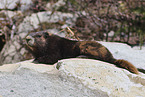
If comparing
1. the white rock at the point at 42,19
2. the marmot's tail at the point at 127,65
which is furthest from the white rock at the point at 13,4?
the marmot's tail at the point at 127,65

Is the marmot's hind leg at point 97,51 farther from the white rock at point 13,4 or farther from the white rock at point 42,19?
the white rock at point 13,4

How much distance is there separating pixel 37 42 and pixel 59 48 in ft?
1.56

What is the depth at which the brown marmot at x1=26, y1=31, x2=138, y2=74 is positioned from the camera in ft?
8.91

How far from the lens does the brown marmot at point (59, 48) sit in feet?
8.91

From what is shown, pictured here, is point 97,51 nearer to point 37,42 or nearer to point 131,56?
point 131,56

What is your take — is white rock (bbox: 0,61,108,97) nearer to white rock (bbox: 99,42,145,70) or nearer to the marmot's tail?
the marmot's tail

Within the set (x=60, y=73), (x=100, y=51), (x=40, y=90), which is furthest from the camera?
(x=100, y=51)

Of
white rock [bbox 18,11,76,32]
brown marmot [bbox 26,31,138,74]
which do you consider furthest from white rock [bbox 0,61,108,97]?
white rock [bbox 18,11,76,32]

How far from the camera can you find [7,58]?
18.6ft

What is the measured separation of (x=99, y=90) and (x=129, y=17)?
A: 480 centimetres

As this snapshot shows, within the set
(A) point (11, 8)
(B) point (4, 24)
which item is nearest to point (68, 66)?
(B) point (4, 24)

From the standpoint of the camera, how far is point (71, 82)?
72.3 inches

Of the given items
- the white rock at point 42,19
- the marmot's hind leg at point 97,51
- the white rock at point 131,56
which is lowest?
the white rock at point 131,56

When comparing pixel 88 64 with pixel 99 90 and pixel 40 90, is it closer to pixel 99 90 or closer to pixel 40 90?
pixel 99 90
